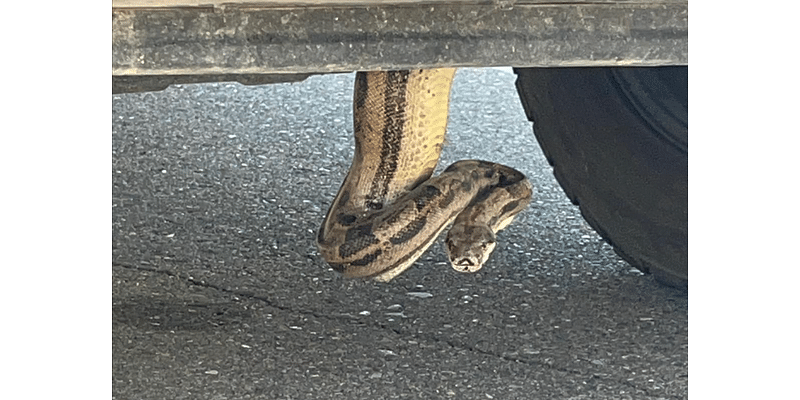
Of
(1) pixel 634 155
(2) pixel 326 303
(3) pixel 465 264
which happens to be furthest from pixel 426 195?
(1) pixel 634 155

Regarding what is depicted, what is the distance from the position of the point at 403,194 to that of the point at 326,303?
1.32ft

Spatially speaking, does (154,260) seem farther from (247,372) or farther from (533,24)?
(533,24)

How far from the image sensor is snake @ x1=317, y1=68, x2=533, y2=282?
283 cm

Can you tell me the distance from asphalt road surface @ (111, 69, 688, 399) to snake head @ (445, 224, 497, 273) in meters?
0.23

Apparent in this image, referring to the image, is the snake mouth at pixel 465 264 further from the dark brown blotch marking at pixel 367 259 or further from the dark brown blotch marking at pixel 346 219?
the dark brown blotch marking at pixel 346 219

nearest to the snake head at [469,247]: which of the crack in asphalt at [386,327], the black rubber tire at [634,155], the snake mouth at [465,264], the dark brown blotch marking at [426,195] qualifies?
the snake mouth at [465,264]

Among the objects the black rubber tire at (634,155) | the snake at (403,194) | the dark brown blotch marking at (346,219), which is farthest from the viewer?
the black rubber tire at (634,155)

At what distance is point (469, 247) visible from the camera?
9.19ft

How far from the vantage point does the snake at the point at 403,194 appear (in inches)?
112

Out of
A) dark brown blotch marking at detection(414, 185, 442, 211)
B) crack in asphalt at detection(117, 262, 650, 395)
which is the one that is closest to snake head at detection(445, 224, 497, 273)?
dark brown blotch marking at detection(414, 185, 442, 211)

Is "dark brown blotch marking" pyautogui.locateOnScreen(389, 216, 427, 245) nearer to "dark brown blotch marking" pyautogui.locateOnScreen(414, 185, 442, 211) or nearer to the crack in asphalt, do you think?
"dark brown blotch marking" pyautogui.locateOnScreen(414, 185, 442, 211)

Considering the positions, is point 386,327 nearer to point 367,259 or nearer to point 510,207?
point 367,259

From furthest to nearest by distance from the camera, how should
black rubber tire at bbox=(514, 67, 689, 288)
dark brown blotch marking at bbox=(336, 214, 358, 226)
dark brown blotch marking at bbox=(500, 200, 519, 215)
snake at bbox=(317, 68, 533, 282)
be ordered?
black rubber tire at bbox=(514, 67, 689, 288) → dark brown blotch marking at bbox=(500, 200, 519, 215) → dark brown blotch marking at bbox=(336, 214, 358, 226) → snake at bbox=(317, 68, 533, 282)

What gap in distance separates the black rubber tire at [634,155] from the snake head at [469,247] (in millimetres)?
496
